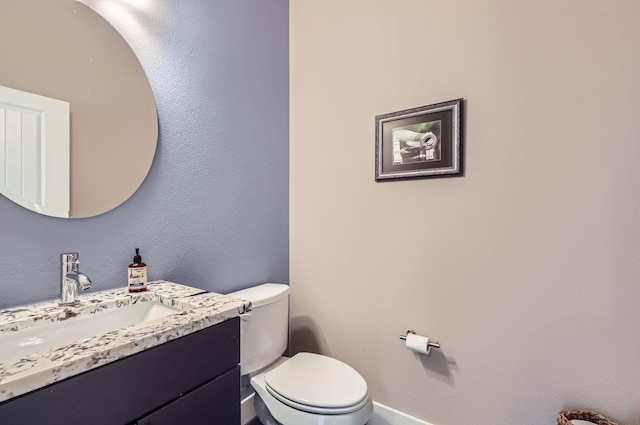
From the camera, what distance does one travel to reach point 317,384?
1.32 meters

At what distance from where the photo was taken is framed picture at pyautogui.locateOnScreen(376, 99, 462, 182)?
1400 mm

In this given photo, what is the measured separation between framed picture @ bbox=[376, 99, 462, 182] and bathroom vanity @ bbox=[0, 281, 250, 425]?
104 cm

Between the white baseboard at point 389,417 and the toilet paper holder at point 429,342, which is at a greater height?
the toilet paper holder at point 429,342

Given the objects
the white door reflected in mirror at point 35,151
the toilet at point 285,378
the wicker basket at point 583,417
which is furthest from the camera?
the toilet at point 285,378

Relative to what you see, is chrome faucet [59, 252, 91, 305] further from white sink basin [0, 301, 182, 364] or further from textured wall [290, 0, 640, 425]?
textured wall [290, 0, 640, 425]

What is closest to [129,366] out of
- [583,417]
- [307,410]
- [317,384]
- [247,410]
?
[307,410]

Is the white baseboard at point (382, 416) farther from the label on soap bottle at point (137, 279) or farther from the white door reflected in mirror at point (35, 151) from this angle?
the white door reflected in mirror at point (35, 151)

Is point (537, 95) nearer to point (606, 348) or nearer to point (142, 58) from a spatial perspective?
point (606, 348)

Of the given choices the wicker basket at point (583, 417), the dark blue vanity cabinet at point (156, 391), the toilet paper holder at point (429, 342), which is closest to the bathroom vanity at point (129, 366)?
the dark blue vanity cabinet at point (156, 391)

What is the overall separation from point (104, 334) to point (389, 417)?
148cm

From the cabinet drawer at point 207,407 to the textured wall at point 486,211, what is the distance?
3.02ft

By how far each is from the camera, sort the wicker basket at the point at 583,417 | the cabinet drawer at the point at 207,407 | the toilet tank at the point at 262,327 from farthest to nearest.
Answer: the toilet tank at the point at 262,327
the wicker basket at the point at 583,417
the cabinet drawer at the point at 207,407

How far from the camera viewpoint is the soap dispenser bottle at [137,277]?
1105 mm

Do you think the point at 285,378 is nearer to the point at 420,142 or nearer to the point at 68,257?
the point at 68,257
